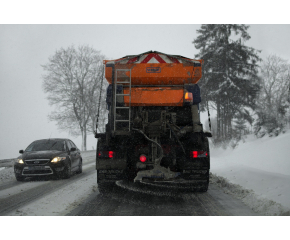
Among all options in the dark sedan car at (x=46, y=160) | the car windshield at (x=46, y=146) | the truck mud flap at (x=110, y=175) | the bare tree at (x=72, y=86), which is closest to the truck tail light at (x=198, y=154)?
the truck mud flap at (x=110, y=175)

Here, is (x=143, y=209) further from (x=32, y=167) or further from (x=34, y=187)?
(x=32, y=167)

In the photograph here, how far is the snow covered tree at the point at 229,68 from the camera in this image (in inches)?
669

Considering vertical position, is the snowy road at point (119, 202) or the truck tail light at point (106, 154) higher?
the truck tail light at point (106, 154)

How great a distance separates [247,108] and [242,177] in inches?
585

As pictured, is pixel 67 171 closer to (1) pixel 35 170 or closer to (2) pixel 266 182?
(1) pixel 35 170

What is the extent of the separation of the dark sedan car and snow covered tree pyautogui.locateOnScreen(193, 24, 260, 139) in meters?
8.54

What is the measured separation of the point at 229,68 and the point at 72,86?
12266 millimetres

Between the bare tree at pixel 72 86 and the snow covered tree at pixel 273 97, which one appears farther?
the bare tree at pixel 72 86

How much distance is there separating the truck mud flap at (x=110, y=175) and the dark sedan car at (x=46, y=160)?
3743mm

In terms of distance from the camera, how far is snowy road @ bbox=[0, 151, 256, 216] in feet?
17.1

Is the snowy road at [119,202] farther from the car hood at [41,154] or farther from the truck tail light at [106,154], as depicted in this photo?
the car hood at [41,154]

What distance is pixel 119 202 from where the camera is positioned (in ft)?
20.0

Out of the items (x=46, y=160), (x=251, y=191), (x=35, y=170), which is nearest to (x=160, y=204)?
(x=251, y=191)

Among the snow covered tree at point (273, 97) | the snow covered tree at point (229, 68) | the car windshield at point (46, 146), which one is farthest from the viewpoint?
the snow covered tree at point (229, 68)
